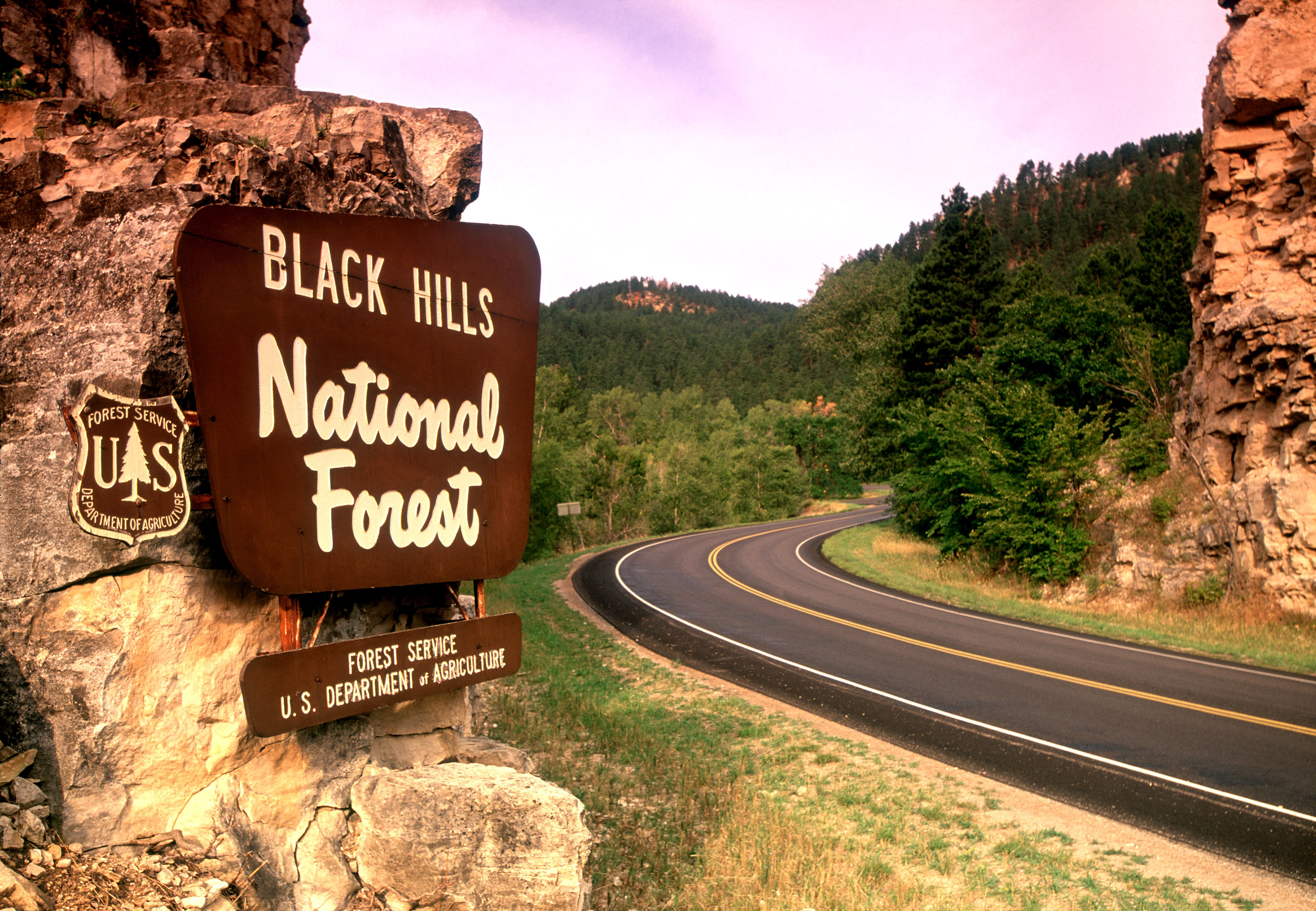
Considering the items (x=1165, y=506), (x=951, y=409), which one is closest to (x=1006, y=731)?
(x=1165, y=506)

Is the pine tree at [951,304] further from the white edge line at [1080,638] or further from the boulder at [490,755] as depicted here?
the boulder at [490,755]

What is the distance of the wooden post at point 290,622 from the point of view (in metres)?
3.79

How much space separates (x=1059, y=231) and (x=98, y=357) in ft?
435

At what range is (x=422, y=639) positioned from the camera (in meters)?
4.19

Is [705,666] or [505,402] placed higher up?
[505,402]

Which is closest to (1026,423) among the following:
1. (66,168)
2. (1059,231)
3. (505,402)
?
(505,402)

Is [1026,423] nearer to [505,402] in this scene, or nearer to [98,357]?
[505,402]

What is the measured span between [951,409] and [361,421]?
25718mm

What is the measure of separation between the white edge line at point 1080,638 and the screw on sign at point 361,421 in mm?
12979

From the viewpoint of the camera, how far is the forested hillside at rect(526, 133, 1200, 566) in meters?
22.3

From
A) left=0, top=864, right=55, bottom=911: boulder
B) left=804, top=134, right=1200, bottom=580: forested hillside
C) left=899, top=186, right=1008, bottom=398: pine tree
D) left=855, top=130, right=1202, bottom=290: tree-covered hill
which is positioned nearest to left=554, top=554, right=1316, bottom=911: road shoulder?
left=0, top=864, right=55, bottom=911: boulder

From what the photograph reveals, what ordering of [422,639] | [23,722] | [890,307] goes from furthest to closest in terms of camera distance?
[890,307] → [422,639] → [23,722]

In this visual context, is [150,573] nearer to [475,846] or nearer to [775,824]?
[475,846]

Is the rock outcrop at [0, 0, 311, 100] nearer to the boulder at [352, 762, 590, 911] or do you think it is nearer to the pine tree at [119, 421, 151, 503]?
the pine tree at [119, 421, 151, 503]
